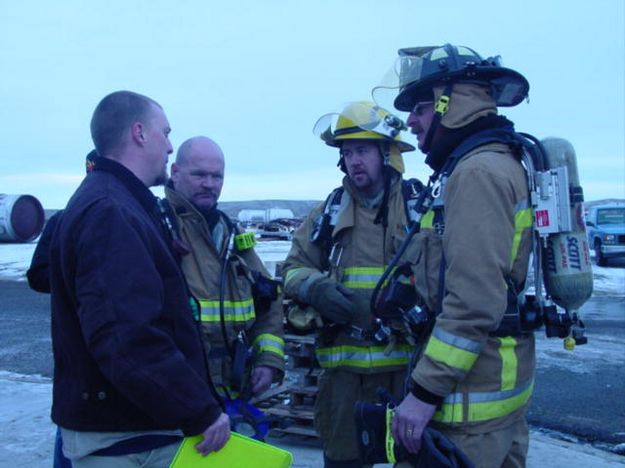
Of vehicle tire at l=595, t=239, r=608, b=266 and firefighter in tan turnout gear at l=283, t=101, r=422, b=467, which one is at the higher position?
firefighter in tan turnout gear at l=283, t=101, r=422, b=467

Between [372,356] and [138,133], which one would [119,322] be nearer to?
[138,133]

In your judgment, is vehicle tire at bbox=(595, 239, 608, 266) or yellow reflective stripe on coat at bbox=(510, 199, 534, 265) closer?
yellow reflective stripe on coat at bbox=(510, 199, 534, 265)

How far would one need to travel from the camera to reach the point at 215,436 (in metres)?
2.19

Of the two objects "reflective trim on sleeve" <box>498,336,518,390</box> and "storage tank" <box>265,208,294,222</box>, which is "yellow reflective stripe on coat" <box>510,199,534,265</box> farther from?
"storage tank" <box>265,208,294,222</box>

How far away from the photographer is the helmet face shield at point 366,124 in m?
3.60

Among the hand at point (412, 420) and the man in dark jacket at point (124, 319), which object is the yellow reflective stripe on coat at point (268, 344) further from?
the hand at point (412, 420)

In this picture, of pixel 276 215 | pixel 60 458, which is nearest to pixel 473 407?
pixel 60 458

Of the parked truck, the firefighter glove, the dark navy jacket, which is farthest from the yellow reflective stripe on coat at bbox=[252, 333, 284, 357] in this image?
the parked truck

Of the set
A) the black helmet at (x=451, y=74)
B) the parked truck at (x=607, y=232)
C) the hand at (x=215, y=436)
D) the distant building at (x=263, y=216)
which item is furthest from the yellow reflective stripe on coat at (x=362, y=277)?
the distant building at (x=263, y=216)

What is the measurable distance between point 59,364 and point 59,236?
0.47 metres

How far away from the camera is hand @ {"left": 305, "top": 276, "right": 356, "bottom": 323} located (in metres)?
3.29

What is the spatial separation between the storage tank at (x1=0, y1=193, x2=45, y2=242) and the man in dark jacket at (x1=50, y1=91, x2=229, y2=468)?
137 inches

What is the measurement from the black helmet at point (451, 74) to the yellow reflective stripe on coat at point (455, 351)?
1.06m

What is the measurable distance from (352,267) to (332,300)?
0.88 ft
